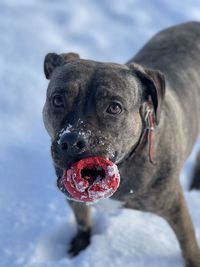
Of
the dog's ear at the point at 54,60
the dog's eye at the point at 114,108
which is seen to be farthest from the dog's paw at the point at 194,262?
the dog's ear at the point at 54,60

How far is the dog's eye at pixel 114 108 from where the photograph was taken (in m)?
2.75

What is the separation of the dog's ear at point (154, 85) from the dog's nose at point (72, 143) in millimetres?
654

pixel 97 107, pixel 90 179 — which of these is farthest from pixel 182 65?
pixel 90 179

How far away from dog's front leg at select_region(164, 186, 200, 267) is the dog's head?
561 millimetres

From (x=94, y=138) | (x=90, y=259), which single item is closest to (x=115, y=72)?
(x=94, y=138)

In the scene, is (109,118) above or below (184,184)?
above

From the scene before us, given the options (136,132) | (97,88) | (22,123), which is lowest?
(22,123)

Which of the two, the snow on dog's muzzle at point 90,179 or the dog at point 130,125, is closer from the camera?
the snow on dog's muzzle at point 90,179

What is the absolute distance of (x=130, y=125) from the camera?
2842 mm

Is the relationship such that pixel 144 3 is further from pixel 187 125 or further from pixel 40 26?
pixel 187 125

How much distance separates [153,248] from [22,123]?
1.60 m

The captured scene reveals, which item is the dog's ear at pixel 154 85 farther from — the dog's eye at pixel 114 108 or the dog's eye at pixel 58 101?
the dog's eye at pixel 58 101

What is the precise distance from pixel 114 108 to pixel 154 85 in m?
0.32

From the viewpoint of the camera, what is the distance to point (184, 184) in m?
4.30
